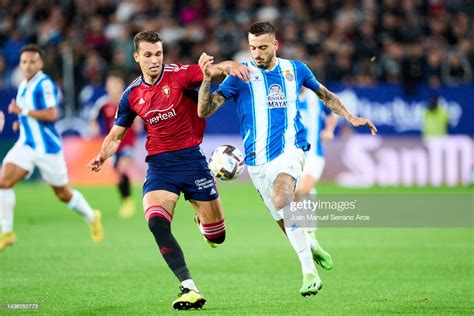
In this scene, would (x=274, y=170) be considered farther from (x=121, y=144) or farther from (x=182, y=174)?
(x=121, y=144)

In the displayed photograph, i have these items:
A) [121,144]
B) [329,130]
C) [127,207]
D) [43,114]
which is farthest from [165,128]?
[121,144]

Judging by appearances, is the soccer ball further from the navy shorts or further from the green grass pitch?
the green grass pitch

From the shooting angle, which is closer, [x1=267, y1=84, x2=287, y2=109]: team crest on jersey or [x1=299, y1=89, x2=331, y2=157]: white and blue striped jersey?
[x1=267, y1=84, x2=287, y2=109]: team crest on jersey

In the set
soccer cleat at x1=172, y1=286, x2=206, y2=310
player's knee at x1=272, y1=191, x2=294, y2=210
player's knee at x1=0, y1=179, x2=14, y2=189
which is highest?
player's knee at x1=272, y1=191, x2=294, y2=210

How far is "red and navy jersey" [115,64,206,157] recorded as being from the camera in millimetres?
9250

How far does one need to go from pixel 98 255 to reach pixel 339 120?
477 inches

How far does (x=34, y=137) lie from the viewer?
13.8m

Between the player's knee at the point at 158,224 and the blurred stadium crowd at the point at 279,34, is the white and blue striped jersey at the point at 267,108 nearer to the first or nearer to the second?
the player's knee at the point at 158,224

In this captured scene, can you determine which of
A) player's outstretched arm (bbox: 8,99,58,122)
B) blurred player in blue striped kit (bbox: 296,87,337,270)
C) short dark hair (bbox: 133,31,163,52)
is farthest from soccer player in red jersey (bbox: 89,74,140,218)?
short dark hair (bbox: 133,31,163,52)

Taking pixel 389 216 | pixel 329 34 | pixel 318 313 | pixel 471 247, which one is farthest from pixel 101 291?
pixel 329 34

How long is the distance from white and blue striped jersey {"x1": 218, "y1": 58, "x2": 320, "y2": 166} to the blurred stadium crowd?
573 inches

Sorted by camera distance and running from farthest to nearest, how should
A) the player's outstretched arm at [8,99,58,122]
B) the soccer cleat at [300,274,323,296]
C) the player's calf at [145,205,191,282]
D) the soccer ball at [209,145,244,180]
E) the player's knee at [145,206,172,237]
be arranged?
the player's outstretched arm at [8,99,58,122] → the soccer ball at [209,145,244,180] → the player's knee at [145,206,172,237] → the player's calf at [145,205,191,282] → the soccer cleat at [300,274,323,296]

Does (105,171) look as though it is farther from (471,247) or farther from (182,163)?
(182,163)

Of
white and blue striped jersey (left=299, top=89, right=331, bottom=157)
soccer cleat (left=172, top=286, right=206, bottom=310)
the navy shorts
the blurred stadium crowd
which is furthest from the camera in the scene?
the blurred stadium crowd
